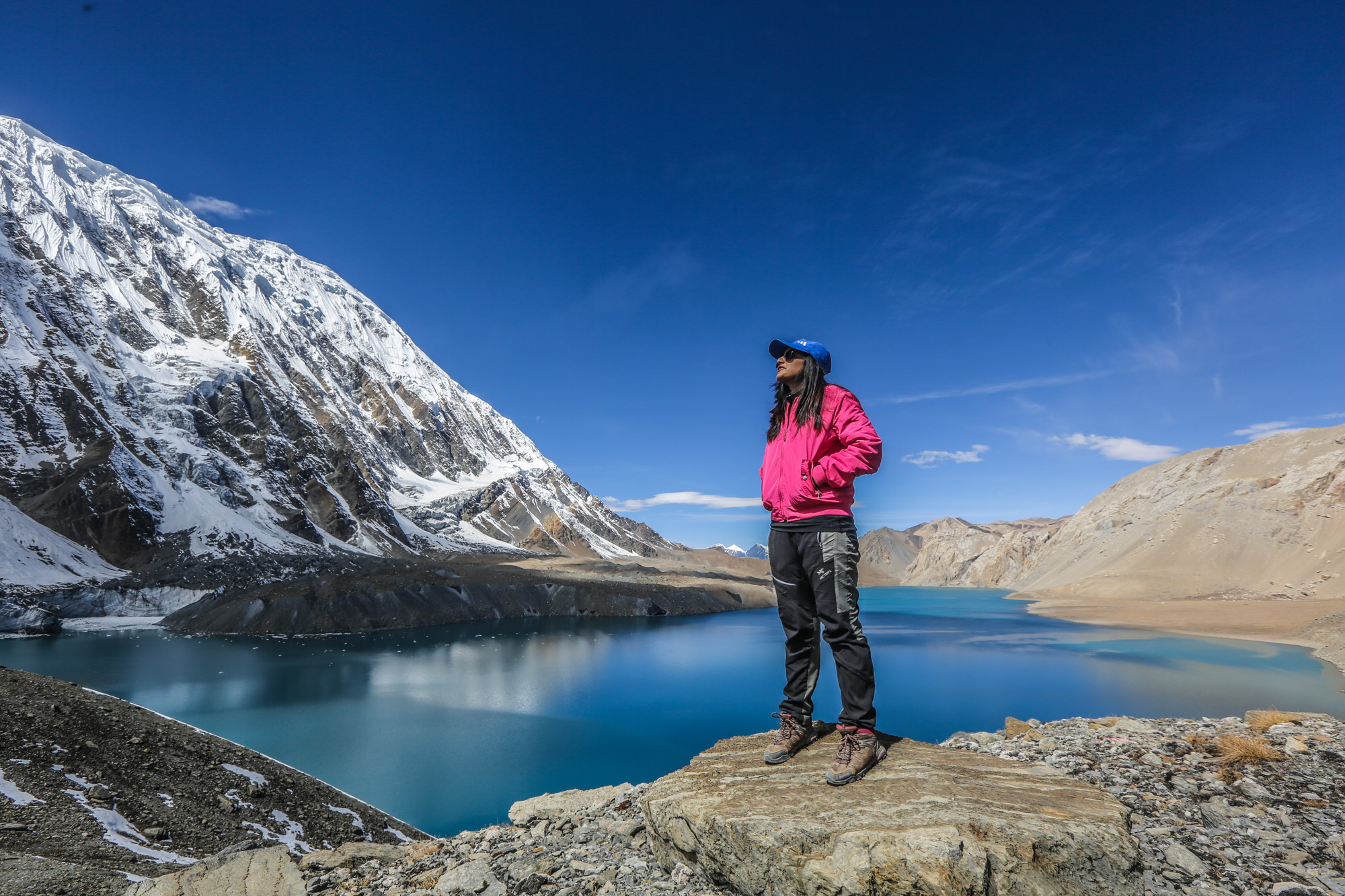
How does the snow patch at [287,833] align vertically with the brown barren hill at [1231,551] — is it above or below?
below

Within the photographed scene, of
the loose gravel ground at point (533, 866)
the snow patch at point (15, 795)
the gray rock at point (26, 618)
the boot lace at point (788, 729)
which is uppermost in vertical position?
the boot lace at point (788, 729)

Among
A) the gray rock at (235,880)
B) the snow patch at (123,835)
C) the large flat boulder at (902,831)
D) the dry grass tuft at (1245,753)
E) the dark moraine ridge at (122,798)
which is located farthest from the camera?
the snow patch at (123,835)

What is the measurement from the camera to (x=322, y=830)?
26.5 feet

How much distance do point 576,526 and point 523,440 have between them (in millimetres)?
53767

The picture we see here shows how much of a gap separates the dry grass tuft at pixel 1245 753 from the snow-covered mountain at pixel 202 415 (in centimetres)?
5415

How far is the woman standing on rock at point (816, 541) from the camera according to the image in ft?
10.3

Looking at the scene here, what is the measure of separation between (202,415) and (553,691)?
214ft

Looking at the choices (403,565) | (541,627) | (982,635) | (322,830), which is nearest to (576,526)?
(403,565)

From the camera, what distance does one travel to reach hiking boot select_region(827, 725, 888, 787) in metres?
2.90

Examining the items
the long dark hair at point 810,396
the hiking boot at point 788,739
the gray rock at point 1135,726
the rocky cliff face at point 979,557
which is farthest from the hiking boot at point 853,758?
the rocky cliff face at point 979,557

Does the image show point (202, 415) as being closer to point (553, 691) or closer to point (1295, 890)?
point (553, 691)

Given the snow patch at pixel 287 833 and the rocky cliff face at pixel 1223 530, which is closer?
the snow patch at pixel 287 833

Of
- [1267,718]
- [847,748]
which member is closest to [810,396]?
[847,748]

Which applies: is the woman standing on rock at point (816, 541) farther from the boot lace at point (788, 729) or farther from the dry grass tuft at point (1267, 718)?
the dry grass tuft at point (1267, 718)
